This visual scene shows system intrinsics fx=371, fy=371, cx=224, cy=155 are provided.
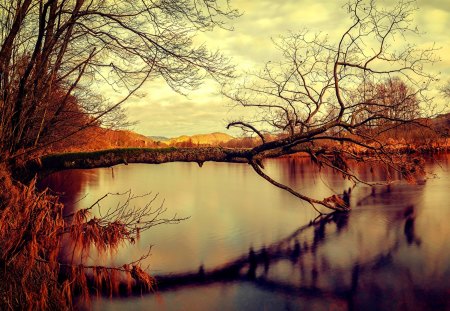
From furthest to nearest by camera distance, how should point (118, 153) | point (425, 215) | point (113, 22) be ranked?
point (425, 215)
point (118, 153)
point (113, 22)

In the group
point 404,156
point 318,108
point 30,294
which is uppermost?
point 318,108

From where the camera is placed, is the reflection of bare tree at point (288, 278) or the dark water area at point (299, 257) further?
the reflection of bare tree at point (288, 278)

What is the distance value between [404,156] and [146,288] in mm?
6680

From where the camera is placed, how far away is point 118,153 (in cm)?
841

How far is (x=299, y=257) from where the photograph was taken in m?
7.36

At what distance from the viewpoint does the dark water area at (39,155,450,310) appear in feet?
17.5

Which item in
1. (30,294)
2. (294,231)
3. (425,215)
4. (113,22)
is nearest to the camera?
(30,294)

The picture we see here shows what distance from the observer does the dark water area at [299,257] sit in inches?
210

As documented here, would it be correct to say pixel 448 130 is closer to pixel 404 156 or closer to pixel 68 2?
pixel 404 156

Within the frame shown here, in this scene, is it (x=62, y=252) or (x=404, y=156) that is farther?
(x=404, y=156)

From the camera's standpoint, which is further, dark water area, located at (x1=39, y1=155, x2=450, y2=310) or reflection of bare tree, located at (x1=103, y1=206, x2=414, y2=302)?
reflection of bare tree, located at (x1=103, y1=206, x2=414, y2=302)

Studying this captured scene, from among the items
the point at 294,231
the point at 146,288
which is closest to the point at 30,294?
the point at 146,288

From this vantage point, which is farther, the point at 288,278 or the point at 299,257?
the point at 299,257

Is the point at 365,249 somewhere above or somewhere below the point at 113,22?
below
